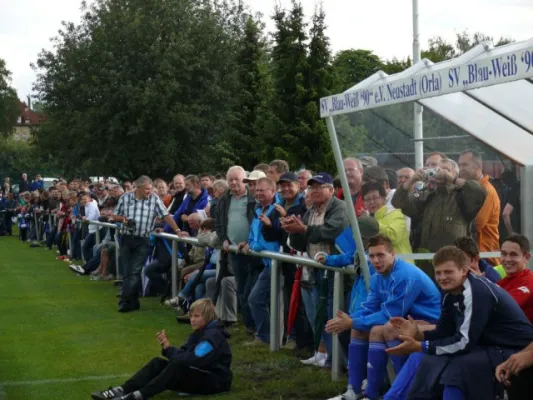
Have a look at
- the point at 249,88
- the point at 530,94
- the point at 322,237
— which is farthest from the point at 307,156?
the point at 530,94

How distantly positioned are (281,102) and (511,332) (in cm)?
3450

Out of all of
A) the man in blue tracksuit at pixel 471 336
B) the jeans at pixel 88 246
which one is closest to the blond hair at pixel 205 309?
the man in blue tracksuit at pixel 471 336

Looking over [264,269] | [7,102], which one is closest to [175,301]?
[264,269]

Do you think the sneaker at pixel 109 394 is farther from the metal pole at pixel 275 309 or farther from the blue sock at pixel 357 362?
the metal pole at pixel 275 309

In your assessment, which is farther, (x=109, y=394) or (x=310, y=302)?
(x=310, y=302)

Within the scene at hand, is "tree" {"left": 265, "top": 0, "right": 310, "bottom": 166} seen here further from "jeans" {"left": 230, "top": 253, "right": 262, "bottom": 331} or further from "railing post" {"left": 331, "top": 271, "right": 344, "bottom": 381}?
"railing post" {"left": 331, "top": 271, "right": 344, "bottom": 381}

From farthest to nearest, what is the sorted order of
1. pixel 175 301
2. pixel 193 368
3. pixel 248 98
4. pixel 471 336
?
pixel 248 98 → pixel 175 301 → pixel 193 368 → pixel 471 336

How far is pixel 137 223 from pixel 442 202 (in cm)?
822

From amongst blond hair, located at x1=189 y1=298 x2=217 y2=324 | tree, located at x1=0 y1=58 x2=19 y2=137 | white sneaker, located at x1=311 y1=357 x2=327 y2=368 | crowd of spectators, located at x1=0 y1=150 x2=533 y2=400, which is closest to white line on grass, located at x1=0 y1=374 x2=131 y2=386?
blond hair, located at x1=189 y1=298 x2=217 y2=324

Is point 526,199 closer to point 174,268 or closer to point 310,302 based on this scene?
point 310,302

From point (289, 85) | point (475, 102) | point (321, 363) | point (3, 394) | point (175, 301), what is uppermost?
point (289, 85)

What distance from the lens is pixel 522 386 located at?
5637 mm

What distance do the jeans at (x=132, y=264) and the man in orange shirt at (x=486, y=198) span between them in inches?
Result: 318

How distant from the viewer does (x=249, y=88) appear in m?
48.2
